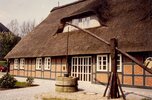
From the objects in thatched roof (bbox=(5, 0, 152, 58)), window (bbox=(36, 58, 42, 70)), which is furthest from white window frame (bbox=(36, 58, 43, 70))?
thatched roof (bbox=(5, 0, 152, 58))

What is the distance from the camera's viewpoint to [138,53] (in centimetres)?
1683

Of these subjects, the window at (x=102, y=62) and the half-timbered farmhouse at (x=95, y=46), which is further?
the window at (x=102, y=62)

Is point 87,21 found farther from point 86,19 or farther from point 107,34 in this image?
point 107,34

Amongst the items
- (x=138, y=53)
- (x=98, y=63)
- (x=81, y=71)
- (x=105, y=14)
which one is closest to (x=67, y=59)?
(x=81, y=71)

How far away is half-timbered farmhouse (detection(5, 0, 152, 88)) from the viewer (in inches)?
672

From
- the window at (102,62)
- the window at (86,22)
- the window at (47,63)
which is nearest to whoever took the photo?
the window at (102,62)

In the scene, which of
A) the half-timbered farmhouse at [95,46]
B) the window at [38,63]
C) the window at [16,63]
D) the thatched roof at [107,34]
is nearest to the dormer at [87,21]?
the half-timbered farmhouse at [95,46]

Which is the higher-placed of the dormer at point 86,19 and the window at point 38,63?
the dormer at point 86,19

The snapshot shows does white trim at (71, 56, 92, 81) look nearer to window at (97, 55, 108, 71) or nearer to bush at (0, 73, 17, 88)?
window at (97, 55, 108, 71)

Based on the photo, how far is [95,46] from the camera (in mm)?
19234

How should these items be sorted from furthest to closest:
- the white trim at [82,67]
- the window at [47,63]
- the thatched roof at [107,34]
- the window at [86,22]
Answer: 1. the window at [47,63]
2. the window at [86,22]
3. the white trim at [82,67]
4. the thatched roof at [107,34]

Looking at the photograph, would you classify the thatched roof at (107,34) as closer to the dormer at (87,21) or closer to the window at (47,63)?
the dormer at (87,21)

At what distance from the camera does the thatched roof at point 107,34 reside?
17.3 m

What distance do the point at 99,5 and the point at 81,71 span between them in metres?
6.47
